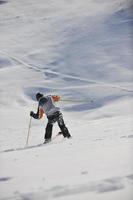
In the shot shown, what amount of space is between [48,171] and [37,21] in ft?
128

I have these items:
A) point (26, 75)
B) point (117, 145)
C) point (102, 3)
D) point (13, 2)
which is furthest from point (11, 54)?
point (117, 145)

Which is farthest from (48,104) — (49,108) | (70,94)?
(70,94)

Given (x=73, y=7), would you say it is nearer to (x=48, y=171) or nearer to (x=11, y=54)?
(x=11, y=54)

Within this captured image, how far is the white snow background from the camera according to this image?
6.26 metres

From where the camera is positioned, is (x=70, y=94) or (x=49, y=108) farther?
(x=70, y=94)

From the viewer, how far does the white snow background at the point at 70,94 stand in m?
6.26

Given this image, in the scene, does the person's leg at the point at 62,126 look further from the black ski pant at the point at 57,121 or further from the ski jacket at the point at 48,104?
the ski jacket at the point at 48,104

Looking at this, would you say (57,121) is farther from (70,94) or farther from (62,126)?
(70,94)

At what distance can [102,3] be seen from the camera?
1784 inches

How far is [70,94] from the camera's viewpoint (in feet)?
88.1

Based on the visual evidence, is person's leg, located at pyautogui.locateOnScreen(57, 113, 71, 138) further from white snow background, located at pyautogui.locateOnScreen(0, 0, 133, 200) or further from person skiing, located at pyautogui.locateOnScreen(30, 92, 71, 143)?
white snow background, located at pyautogui.locateOnScreen(0, 0, 133, 200)

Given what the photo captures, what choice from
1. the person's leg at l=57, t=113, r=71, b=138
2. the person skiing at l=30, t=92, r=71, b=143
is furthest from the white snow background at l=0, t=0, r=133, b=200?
the person skiing at l=30, t=92, r=71, b=143

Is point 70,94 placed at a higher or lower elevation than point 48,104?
lower

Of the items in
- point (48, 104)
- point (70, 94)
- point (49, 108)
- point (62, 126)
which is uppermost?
point (48, 104)
